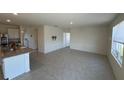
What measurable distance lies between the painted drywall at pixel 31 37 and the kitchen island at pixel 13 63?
506 cm

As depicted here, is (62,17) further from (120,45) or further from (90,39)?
(90,39)

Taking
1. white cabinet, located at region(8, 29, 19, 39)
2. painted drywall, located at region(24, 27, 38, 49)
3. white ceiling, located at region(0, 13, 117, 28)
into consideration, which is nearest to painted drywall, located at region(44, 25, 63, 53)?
painted drywall, located at region(24, 27, 38, 49)

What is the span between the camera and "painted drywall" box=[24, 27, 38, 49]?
326 inches

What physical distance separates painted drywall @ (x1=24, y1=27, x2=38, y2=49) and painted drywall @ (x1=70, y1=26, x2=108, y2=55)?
3712 millimetres

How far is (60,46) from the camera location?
9.22 metres

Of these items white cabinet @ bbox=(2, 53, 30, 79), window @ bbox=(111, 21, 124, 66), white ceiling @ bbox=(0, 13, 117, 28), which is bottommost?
white cabinet @ bbox=(2, 53, 30, 79)

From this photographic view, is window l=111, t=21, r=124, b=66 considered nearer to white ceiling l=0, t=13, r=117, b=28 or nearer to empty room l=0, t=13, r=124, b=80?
empty room l=0, t=13, r=124, b=80

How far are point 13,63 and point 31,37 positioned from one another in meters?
5.82

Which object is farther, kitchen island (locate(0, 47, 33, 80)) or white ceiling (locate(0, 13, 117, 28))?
white ceiling (locate(0, 13, 117, 28))

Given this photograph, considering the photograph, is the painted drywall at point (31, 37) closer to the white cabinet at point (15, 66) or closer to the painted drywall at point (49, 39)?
the painted drywall at point (49, 39)

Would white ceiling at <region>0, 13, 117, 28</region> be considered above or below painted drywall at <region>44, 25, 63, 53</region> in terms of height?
above

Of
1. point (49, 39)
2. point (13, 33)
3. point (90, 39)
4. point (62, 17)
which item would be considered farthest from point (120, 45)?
point (13, 33)
